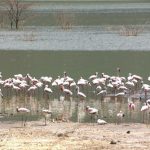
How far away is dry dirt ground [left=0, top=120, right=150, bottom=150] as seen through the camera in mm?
11281

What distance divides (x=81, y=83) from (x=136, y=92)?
148 centimetres

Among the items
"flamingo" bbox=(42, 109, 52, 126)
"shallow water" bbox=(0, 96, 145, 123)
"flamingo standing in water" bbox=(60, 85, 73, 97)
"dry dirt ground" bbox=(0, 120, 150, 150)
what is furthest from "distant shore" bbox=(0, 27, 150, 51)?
"dry dirt ground" bbox=(0, 120, 150, 150)

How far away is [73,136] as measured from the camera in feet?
40.2

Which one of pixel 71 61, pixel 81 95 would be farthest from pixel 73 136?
pixel 71 61

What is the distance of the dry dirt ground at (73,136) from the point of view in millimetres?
11281

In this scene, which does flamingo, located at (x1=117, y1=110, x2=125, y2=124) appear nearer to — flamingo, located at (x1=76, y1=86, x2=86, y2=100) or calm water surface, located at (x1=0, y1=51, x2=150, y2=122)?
calm water surface, located at (x1=0, y1=51, x2=150, y2=122)

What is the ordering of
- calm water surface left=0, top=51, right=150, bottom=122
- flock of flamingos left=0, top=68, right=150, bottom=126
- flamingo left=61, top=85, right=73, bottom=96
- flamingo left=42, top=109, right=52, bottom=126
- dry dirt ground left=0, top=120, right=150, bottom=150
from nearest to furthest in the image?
dry dirt ground left=0, top=120, right=150, bottom=150 < flamingo left=42, top=109, right=52, bottom=126 < calm water surface left=0, top=51, right=150, bottom=122 < flamingo left=61, top=85, right=73, bottom=96 < flock of flamingos left=0, top=68, right=150, bottom=126

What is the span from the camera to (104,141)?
1171cm

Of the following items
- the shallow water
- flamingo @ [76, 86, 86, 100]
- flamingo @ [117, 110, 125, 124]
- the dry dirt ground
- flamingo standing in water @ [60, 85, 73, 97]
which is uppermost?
flamingo standing in water @ [60, 85, 73, 97]

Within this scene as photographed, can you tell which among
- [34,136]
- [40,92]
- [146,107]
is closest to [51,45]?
[40,92]

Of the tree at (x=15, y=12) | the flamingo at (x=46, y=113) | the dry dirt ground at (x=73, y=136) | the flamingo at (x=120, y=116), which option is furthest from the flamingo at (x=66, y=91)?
the tree at (x=15, y=12)

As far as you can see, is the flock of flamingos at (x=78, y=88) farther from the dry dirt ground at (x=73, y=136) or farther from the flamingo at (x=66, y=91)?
the dry dirt ground at (x=73, y=136)

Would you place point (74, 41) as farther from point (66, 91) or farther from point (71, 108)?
point (71, 108)

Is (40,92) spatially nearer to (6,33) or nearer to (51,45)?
(51,45)
